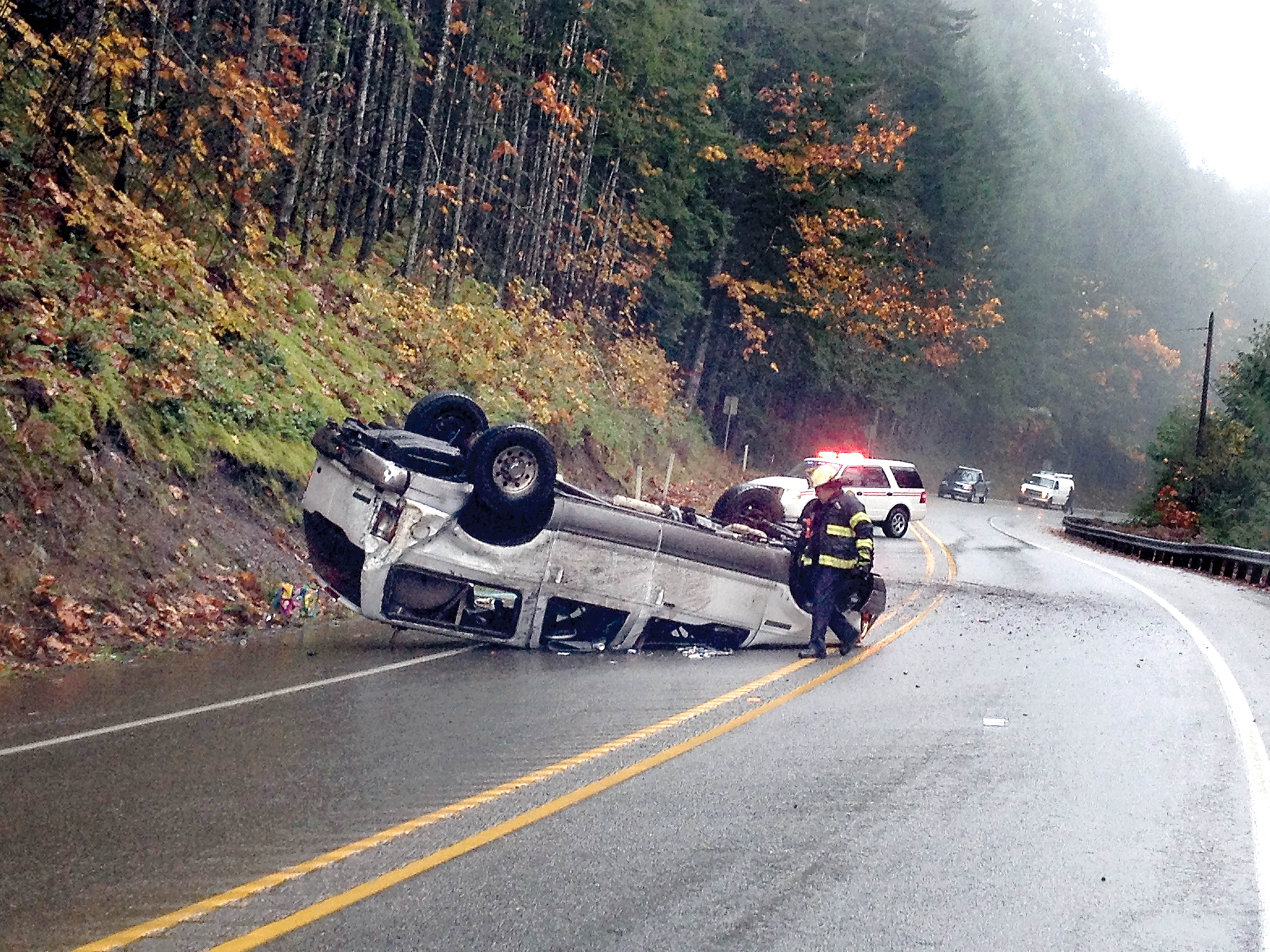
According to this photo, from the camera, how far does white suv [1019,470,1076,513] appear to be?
6219 cm

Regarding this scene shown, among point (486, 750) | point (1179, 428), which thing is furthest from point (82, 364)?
point (1179, 428)

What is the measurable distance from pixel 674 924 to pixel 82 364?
9.41m

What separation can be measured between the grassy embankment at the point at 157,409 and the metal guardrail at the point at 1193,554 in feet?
51.1

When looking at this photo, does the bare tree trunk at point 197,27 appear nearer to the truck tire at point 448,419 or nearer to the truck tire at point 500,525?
the truck tire at point 448,419

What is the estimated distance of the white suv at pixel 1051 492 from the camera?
6219cm

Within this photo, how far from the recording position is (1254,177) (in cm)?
13488

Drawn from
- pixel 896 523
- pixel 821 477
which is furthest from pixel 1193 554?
pixel 821 477

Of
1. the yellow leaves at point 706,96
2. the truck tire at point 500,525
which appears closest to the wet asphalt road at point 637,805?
the truck tire at point 500,525

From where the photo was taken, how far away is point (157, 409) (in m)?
12.9

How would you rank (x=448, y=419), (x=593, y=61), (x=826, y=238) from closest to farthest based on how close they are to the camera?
(x=448, y=419) < (x=593, y=61) < (x=826, y=238)

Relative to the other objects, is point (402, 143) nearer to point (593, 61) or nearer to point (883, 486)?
point (593, 61)

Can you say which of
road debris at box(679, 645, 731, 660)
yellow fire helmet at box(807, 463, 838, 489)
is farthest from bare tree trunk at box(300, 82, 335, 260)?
road debris at box(679, 645, 731, 660)

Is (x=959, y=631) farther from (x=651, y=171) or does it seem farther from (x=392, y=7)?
(x=651, y=171)

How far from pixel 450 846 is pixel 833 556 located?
6.56 metres
